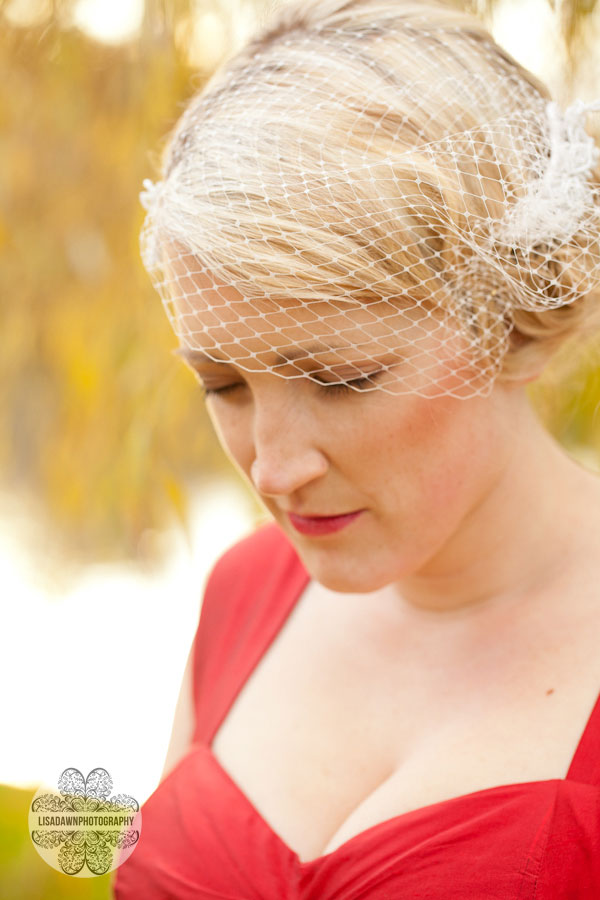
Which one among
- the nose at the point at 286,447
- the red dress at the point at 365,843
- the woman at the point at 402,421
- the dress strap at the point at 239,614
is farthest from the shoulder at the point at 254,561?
the nose at the point at 286,447

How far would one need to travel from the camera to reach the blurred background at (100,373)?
1848 millimetres

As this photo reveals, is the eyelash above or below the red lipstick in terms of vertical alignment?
above

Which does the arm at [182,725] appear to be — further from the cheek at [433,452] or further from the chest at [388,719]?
the cheek at [433,452]

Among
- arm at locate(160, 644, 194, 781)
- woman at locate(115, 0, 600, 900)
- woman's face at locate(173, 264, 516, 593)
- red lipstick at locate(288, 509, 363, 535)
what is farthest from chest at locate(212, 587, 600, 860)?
red lipstick at locate(288, 509, 363, 535)

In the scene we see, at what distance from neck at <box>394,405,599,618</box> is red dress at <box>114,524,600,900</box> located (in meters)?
0.27

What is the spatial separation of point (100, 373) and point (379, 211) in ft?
4.09

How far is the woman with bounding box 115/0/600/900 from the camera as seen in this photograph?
112cm

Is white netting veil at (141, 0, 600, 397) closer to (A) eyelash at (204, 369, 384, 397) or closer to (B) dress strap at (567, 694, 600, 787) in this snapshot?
(A) eyelash at (204, 369, 384, 397)

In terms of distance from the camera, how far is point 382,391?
1.15 metres

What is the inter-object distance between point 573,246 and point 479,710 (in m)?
0.67

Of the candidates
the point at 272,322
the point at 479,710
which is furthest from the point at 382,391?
the point at 479,710

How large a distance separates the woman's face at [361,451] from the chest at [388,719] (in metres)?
0.23

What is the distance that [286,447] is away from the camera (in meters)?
1.18

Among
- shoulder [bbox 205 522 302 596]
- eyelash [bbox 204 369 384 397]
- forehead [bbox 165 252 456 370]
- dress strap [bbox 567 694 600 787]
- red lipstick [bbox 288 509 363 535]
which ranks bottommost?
dress strap [bbox 567 694 600 787]
